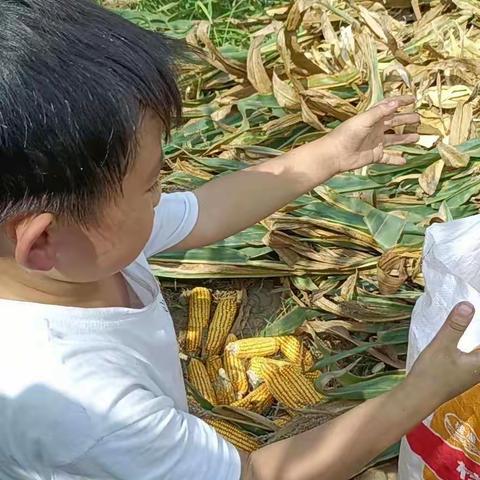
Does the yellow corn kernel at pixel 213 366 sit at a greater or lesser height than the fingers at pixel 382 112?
lesser

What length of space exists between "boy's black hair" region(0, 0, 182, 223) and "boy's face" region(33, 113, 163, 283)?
0.9 inches

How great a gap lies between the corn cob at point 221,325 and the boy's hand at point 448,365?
1.00 metres

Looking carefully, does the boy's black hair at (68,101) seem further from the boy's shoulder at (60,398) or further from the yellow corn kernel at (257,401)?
the yellow corn kernel at (257,401)

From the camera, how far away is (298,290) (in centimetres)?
215

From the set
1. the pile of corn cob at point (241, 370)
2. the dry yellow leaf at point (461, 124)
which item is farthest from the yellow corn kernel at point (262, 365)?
the dry yellow leaf at point (461, 124)

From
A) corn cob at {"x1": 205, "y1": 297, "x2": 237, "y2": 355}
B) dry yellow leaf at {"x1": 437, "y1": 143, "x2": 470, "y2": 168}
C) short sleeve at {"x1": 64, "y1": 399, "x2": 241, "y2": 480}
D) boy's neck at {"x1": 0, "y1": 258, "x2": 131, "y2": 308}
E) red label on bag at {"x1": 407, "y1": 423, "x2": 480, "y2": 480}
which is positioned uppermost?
boy's neck at {"x1": 0, "y1": 258, "x2": 131, "y2": 308}

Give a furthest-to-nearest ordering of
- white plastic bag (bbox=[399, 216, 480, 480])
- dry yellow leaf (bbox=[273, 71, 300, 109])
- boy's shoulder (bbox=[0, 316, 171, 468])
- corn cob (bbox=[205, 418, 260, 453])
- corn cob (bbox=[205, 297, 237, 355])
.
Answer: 1. dry yellow leaf (bbox=[273, 71, 300, 109])
2. corn cob (bbox=[205, 297, 237, 355])
3. corn cob (bbox=[205, 418, 260, 453])
4. white plastic bag (bbox=[399, 216, 480, 480])
5. boy's shoulder (bbox=[0, 316, 171, 468])

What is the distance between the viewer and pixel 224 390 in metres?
1.96

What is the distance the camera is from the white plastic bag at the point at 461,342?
4.17 ft

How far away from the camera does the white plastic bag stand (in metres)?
1.27

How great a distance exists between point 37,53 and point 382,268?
1195 millimetres

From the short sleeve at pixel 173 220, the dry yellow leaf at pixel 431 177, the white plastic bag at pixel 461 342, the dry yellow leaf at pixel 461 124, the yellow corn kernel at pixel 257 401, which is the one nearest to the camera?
the white plastic bag at pixel 461 342

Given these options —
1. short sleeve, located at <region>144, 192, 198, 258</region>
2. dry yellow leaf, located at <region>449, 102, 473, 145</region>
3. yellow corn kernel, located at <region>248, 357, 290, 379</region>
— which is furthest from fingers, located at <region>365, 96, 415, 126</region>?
dry yellow leaf, located at <region>449, 102, 473, 145</region>

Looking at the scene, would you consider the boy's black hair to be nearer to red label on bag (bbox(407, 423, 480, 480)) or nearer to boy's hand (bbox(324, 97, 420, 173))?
boy's hand (bbox(324, 97, 420, 173))
